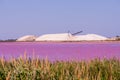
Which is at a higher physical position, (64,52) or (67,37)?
(67,37)

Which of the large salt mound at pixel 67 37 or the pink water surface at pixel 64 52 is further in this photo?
the large salt mound at pixel 67 37

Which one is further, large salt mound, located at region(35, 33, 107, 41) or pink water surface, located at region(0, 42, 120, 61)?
large salt mound, located at region(35, 33, 107, 41)

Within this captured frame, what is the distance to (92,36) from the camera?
5862 centimetres

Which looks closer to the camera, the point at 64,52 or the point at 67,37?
the point at 64,52

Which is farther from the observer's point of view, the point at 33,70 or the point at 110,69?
the point at 110,69

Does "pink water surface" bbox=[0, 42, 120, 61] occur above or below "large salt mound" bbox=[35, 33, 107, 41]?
below

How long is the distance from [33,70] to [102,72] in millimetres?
2596

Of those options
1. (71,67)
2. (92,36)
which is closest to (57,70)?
(71,67)

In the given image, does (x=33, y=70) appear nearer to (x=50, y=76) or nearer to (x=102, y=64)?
(x=50, y=76)

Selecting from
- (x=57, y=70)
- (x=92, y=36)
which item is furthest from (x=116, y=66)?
(x=92, y=36)

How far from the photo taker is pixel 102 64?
11.2m

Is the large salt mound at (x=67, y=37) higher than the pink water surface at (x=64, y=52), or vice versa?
the large salt mound at (x=67, y=37)

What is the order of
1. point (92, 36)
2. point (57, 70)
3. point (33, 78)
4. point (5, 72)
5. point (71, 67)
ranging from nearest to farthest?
point (33, 78) → point (5, 72) → point (57, 70) → point (71, 67) → point (92, 36)

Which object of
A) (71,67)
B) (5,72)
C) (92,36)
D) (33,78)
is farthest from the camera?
A: (92,36)
